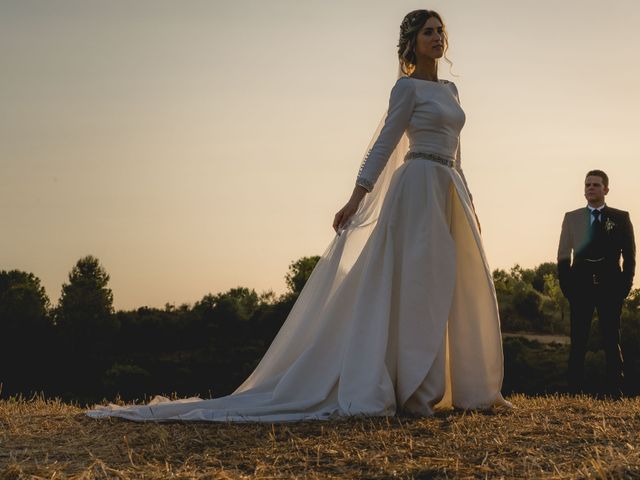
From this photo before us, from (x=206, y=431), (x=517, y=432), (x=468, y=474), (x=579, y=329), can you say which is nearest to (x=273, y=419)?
(x=206, y=431)

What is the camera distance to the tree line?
58.6 feet

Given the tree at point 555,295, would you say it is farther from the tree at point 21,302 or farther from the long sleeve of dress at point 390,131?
the long sleeve of dress at point 390,131

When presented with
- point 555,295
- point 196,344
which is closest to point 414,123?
point 196,344

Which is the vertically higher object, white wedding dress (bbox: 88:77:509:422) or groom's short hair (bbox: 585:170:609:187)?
groom's short hair (bbox: 585:170:609:187)

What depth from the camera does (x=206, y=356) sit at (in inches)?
780

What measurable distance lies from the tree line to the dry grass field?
855 cm

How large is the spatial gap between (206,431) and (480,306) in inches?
99.1

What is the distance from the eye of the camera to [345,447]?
5395 millimetres

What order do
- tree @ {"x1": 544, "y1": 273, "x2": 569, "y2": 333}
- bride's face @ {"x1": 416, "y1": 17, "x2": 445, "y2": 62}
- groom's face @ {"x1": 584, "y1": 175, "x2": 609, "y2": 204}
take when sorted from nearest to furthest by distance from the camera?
bride's face @ {"x1": 416, "y1": 17, "x2": 445, "y2": 62} → groom's face @ {"x1": 584, "y1": 175, "x2": 609, "y2": 204} → tree @ {"x1": 544, "y1": 273, "x2": 569, "y2": 333}

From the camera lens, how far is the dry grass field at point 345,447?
4.75m

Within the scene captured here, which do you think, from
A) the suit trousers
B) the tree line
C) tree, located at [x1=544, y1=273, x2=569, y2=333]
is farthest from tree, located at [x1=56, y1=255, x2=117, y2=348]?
the suit trousers

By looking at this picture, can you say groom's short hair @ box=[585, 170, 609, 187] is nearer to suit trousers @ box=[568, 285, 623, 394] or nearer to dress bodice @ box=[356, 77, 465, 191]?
suit trousers @ box=[568, 285, 623, 394]

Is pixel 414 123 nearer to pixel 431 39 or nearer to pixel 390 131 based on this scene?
pixel 390 131

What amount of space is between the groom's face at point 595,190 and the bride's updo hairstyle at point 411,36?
3.47 meters
